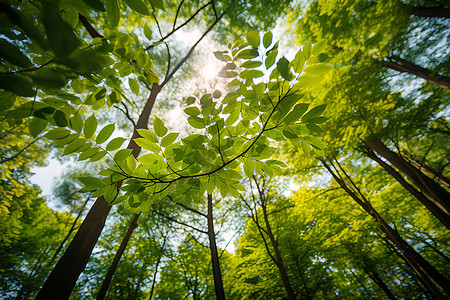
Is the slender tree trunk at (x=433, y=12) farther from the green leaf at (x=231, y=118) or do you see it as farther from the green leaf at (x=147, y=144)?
the green leaf at (x=147, y=144)

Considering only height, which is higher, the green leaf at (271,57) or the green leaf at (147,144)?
the green leaf at (271,57)

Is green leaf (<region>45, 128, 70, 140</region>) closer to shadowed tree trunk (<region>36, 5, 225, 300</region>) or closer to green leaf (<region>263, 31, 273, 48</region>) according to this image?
shadowed tree trunk (<region>36, 5, 225, 300</region>)

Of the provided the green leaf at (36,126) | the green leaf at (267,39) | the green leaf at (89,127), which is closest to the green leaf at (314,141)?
the green leaf at (267,39)

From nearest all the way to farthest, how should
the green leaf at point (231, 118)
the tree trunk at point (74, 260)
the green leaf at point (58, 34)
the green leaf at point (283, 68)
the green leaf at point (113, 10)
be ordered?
the green leaf at point (58, 34), the green leaf at point (283, 68), the green leaf at point (113, 10), the green leaf at point (231, 118), the tree trunk at point (74, 260)

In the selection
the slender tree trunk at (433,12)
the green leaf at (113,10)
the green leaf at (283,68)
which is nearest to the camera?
the green leaf at (283,68)

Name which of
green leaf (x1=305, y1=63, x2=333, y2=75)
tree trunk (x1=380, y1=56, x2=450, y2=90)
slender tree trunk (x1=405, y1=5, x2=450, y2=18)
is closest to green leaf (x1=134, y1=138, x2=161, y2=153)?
green leaf (x1=305, y1=63, x2=333, y2=75)

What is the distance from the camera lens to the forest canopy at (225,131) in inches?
26.4

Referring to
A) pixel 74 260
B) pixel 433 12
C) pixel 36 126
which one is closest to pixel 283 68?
pixel 36 126

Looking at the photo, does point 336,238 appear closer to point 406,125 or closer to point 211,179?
point 406,125

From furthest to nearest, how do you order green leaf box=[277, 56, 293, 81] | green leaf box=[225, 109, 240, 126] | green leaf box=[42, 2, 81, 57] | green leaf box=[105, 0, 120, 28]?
green leaf box=[225, 109, 240, 126] → green leaf box=[105, 0, 120, 28] → green leaf box=[277, 56, 293, 81] → green leaf box=[42, 2, 81, 57]

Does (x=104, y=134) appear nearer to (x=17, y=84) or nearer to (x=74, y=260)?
(x=17, y=84)

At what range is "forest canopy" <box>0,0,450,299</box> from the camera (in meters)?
0.67

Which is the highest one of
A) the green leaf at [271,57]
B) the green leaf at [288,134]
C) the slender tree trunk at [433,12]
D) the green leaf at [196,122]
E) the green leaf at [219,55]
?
the slender tree trunk at [433,12]

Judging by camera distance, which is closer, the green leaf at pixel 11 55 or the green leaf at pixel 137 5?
the green leaf at pixel 11 55
